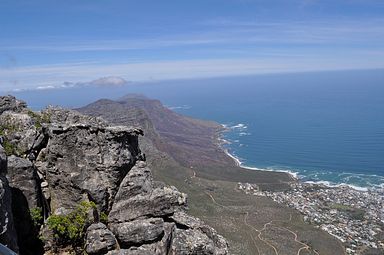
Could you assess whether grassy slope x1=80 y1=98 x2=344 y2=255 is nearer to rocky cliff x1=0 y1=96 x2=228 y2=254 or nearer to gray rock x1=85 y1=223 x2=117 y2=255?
rocky cliff x1=0 y1=96 x2=228 y2=254

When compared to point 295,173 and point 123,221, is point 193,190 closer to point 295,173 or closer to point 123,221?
point 295,173

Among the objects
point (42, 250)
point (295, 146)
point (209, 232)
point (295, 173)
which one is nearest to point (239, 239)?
point (209, 232)

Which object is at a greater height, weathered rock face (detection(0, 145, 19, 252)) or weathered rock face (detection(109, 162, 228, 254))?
weathered rock face (detection(0, 145, 19, 252))

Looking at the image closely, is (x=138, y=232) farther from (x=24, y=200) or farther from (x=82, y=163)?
(x=24, y=200)

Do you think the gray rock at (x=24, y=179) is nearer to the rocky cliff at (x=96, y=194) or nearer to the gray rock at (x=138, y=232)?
the rocky cliff at (x=96, y=194)

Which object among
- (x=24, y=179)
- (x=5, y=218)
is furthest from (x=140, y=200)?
(x=5, y=218)

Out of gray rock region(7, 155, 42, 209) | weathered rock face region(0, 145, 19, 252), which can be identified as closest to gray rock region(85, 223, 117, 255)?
gray rock region(7, 155, 42, 209)
